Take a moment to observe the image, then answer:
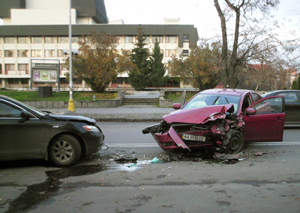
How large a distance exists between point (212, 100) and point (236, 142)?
159 centimetres

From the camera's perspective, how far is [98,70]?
25656 millimetres

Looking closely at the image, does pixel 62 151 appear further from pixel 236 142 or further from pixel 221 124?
pixel 236 142

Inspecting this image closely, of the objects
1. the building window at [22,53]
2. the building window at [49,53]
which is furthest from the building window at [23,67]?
the building window at [49,53]

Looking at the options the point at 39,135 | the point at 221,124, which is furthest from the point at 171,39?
the point at 39,135

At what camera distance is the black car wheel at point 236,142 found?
673 cm

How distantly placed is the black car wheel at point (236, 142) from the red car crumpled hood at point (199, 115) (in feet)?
2.31

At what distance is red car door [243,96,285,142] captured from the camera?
722 centimetres

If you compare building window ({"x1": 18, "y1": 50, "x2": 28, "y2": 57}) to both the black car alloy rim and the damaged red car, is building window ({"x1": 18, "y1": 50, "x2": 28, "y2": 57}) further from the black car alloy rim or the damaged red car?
the black car alloy rim

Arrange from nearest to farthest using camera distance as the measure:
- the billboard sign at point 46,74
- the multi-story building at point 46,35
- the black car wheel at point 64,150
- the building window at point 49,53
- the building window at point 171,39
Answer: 1. the black car wheel at point 64,150
2. the billboard sign at point 46,74
3. the multi-story building at point 46,35
4. the building window at point 171,39
5. the building window at point 49,53

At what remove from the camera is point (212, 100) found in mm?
7934

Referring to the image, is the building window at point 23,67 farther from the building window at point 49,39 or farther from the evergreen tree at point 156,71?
the evergreen tree at point 156,71

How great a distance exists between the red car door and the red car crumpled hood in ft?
3.52

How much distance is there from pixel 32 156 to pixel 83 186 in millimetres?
→ 1668

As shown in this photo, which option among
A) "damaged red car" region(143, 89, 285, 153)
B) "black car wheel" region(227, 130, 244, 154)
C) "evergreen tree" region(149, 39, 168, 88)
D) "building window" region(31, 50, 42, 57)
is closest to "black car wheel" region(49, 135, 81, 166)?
"damaged red car" region(143, 89, 285, 153)
